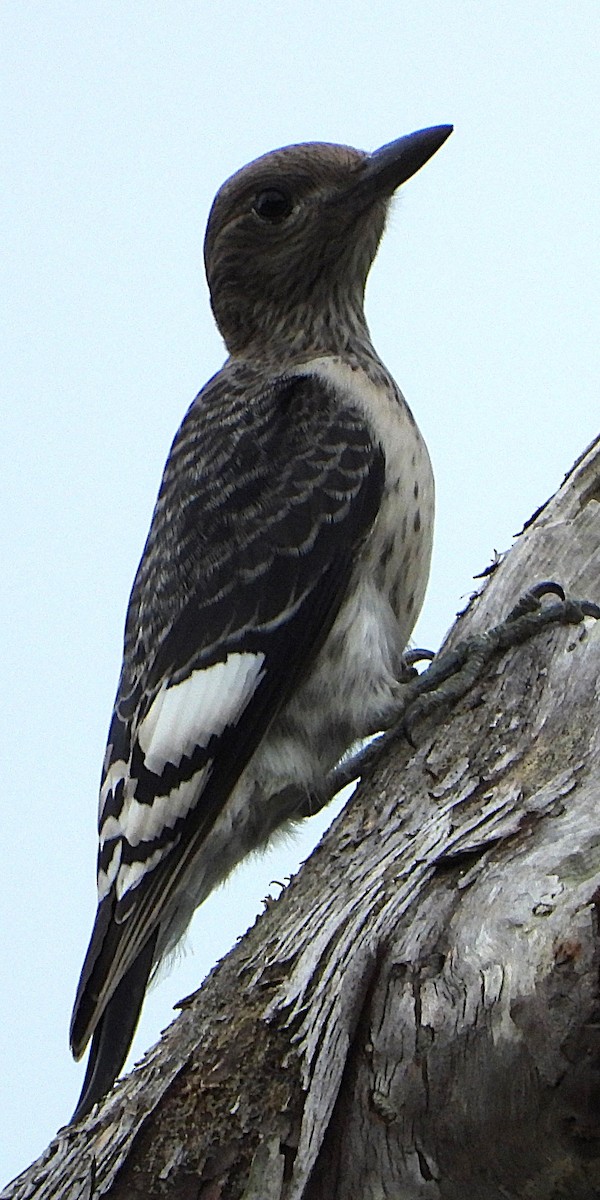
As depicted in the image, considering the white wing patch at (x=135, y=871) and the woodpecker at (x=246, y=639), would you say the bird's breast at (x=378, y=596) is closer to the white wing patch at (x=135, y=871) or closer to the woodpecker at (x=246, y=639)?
the woodpecker at (x=246, y=639)

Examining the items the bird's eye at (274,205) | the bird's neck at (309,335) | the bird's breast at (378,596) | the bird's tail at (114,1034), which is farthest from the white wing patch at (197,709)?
the bird's eye at (274,205)

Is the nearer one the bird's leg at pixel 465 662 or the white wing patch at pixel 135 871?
the bird's leg at pixel 465 662

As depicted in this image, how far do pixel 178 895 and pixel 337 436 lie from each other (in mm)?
1269

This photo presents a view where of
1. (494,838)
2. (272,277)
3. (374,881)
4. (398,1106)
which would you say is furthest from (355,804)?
(272,277)

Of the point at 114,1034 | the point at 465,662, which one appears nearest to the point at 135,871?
the point at 114,1034

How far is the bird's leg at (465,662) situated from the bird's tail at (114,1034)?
0.66m

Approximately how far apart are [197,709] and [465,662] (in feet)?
2.22

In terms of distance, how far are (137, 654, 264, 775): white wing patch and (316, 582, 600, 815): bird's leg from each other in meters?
0.31

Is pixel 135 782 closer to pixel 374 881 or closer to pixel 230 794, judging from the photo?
pixel 230 794

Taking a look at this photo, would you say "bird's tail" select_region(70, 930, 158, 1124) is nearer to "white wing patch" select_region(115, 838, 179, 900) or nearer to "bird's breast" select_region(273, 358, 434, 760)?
"white wing patch" select_region(115, 838, 179, 900)

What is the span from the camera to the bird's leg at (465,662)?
10.1 ft

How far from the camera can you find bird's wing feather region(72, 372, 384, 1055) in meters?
3.25

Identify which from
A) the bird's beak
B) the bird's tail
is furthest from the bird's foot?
the bird's beak

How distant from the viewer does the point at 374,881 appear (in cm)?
260
